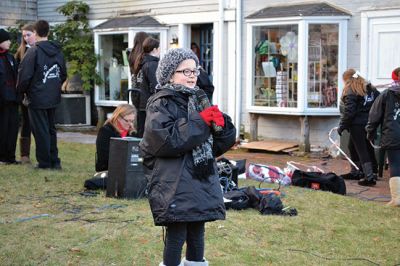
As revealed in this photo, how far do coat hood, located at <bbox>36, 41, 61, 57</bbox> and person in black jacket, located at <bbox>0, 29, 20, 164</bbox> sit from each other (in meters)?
0.87

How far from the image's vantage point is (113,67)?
17969 millimetres

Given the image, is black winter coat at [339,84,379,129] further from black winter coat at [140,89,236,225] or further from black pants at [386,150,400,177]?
black winter coat at [140,89,236,225]

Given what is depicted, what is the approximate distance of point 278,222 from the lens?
736 centimetres

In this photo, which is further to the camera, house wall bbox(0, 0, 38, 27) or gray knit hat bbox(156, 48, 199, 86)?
house wall bbox(0, 0, 38, 27)

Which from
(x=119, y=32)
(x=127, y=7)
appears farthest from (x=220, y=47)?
(x=127, y=7)

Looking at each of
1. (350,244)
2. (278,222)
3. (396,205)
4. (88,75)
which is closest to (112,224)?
(278,222)

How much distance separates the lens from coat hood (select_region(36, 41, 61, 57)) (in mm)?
10293

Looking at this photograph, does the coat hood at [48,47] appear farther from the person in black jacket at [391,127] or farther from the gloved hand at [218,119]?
the gloved hand at [218,119]

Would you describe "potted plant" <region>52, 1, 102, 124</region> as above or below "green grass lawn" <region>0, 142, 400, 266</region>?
above

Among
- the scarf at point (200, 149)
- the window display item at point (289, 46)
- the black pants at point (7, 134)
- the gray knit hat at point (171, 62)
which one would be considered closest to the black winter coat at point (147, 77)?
the black pants at point (7, 134)

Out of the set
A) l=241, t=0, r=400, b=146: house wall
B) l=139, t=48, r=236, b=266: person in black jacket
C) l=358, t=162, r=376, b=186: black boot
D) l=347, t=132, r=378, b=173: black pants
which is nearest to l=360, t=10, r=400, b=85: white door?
l=241, t=0, r=400, b=146: house wall

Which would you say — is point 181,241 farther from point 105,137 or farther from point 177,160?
point 105,137

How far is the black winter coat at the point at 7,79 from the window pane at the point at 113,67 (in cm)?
663

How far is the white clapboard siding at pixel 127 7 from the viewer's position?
15773 millimetres
